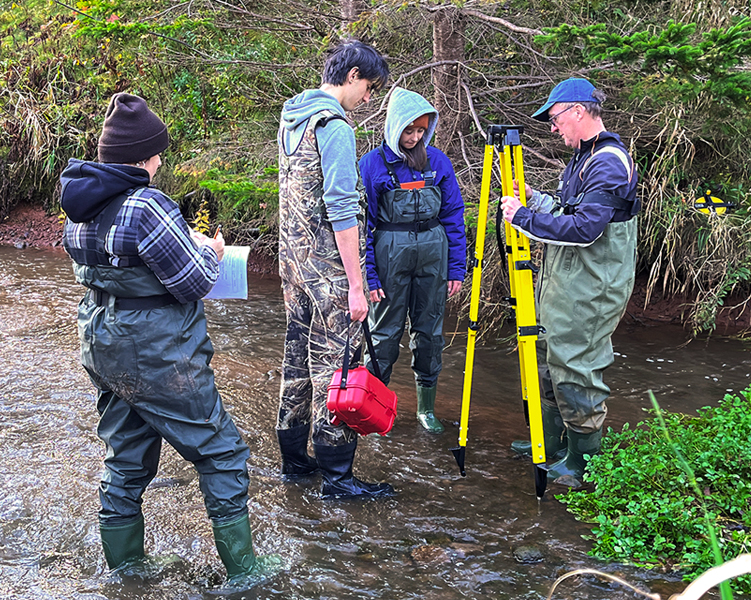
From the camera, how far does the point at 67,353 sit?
5.94 meters

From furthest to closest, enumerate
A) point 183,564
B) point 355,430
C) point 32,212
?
point 32,212 → point 355,430 → point 183,564

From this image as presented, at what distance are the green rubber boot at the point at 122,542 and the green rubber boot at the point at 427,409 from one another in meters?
2.18

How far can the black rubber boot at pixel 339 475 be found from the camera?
3.62 meters

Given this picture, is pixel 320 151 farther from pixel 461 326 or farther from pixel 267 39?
pixel 267 39

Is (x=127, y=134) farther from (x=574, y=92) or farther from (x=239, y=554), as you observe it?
(x=574, y=92)

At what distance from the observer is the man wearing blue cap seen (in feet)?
11.3

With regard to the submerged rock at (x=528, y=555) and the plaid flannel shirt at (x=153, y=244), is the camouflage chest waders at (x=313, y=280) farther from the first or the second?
the submerged rock at (x=528, y=555)

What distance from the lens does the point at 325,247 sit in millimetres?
3424

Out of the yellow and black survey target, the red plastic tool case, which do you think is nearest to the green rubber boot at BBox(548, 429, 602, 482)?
the red plastic tool case

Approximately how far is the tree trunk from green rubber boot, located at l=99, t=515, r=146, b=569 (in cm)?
462

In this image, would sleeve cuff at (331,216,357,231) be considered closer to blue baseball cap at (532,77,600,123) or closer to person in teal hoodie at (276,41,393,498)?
person in teal hoodie at (276,41,393,498)

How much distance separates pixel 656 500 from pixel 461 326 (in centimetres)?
378

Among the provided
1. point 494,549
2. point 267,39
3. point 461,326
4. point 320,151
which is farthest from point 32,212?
point 494,549

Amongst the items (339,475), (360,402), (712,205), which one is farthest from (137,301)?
(712,205)
